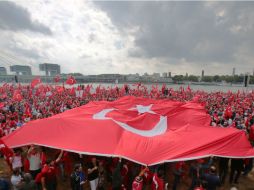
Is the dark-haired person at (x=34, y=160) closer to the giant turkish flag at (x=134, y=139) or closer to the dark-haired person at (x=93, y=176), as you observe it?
the giant turkish flag at (x=134, y=139)

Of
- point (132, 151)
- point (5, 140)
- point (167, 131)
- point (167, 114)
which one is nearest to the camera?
point (132, 151)

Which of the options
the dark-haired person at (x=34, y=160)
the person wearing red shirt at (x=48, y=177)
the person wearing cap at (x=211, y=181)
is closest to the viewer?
the person wearing cap at (x=211, y=181)

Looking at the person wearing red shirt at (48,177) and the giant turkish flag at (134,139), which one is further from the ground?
the giant turkish flag at (134,139)

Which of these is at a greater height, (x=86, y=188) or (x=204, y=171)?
(x=204, y=171)

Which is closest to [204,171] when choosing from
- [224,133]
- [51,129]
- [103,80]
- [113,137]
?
[224,133]

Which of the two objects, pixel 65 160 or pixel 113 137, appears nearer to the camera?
pixel 113 137

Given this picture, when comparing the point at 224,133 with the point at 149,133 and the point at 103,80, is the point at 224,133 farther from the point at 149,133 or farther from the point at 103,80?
the point at 103,80

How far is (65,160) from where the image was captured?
20.4 ft

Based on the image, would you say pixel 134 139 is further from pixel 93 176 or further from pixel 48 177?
pixel 48 177

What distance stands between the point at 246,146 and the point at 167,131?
2499 millimetres

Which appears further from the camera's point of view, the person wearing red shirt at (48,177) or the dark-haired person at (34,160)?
the dark-haired person at (34,160)

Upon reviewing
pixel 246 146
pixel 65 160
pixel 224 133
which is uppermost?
pixel 224 133

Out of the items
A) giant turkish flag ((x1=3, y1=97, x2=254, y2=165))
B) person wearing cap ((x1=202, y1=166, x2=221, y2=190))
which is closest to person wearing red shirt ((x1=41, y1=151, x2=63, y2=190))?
giant turkish flag ((x1=3, y1=97, x2=254, y2=165))

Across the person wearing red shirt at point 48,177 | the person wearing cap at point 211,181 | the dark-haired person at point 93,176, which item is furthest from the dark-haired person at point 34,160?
the person wearing cap at point 211,181
